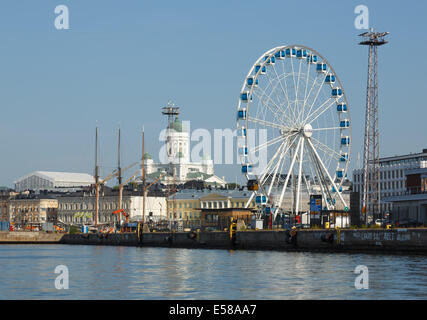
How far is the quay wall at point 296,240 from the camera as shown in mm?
74375

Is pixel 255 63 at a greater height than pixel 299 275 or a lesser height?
greater

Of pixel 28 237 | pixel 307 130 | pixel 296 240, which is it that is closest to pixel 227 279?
pixel 296 240

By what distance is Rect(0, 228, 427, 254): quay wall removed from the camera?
244ft

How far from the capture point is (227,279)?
53281 mm

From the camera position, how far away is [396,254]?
7456cm

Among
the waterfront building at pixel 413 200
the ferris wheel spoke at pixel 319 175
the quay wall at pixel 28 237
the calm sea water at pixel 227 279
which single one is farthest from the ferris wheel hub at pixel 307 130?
the quay wall at pixel 28 237

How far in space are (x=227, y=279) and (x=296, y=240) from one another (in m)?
37.5

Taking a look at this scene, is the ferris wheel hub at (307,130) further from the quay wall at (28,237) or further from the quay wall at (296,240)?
the quay wall at (28,237)

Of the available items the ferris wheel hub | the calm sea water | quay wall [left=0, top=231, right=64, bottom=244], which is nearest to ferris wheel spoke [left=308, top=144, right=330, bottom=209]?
the ferris wheel hub

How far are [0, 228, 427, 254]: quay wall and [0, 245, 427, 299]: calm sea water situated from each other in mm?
3086

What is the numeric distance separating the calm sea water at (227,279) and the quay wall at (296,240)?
3086mm
